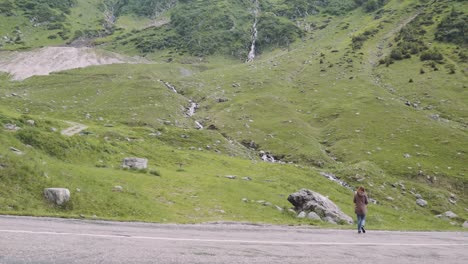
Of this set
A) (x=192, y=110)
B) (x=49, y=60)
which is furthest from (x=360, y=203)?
(x=49, y=60)

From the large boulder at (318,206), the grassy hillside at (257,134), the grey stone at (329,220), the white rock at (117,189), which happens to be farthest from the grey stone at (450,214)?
the white rock at (117,189)

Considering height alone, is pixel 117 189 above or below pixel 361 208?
below

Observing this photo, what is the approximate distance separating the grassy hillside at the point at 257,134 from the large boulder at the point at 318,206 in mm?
1350

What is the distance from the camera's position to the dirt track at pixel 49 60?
452ft

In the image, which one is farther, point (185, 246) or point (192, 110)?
point (192, 110)

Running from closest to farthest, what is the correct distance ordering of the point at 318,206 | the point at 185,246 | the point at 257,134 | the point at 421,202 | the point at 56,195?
1. the point at 185,246
2. the point at 56,195
3. the point at 318,206
4. the point at 421,202
5. the point at 257,134

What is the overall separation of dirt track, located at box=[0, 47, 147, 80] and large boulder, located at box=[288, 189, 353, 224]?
406 feet

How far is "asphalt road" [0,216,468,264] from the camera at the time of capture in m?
12.3

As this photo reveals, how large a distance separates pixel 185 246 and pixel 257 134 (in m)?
58.4

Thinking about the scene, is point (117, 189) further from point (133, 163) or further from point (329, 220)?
point (329, 220)

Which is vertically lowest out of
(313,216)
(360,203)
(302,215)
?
(302,215)

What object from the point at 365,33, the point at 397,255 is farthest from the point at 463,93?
the point at 397,255

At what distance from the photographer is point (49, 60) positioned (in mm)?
149875

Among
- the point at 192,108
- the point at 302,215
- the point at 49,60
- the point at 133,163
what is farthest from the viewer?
the point at 49,60
